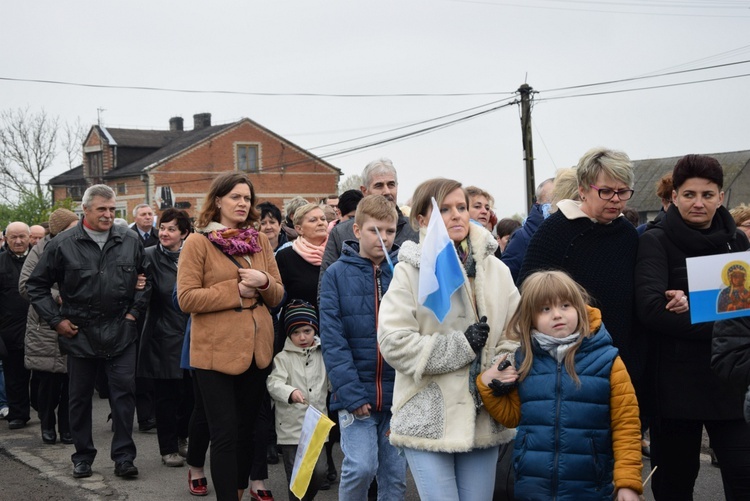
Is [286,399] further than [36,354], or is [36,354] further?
[36,354]

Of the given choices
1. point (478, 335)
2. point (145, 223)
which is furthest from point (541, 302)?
point (145, 223)

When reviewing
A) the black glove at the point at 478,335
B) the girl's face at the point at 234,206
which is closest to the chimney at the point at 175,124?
the girl's face at the point at 234,206

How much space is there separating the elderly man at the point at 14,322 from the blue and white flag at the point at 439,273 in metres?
7.60

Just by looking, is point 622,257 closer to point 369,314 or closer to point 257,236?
point 369,314

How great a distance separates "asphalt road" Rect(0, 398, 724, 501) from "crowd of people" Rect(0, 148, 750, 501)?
0.92 ft

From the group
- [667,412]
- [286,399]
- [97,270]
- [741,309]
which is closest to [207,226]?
[286,399]

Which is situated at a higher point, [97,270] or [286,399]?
[97,270]

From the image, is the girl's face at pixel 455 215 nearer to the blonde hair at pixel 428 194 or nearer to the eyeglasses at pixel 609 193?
the blonde hair at pixel 428 194

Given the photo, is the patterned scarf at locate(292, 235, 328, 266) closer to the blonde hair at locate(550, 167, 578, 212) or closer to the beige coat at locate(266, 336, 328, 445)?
the beige coat at locate(266, 336, 328, 445)

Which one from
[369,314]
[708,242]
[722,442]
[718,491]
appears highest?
[708,242]

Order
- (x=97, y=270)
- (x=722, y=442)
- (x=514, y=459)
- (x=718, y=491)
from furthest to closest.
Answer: (x=97, y=270) → (x=718, y=491) → (x=722, y=442) → (x=514, y=459)

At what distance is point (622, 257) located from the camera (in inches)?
192

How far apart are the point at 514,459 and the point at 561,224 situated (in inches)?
54.6

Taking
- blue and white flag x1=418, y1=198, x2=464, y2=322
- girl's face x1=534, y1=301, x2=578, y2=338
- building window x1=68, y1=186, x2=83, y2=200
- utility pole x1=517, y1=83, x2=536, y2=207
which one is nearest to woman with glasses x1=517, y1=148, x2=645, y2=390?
girl's face x1=534, y1=301, x2=578, y2=338
